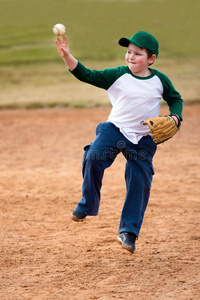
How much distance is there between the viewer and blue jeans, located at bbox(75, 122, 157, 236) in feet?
11.6

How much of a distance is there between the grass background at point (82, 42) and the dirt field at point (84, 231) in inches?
183

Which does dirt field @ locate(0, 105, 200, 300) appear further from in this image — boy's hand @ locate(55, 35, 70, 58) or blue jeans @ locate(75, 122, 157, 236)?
boy's hand @ locate(55, 35, 70, 58)

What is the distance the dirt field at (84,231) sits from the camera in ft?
10.9

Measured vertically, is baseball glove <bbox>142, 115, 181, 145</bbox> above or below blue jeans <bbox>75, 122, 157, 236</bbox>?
above

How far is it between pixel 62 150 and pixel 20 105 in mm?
4084

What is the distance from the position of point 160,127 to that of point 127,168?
1.45 feet

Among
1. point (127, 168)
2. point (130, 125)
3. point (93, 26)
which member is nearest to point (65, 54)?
point (130, 125)

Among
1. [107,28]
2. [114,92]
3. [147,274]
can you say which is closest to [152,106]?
[114,92]

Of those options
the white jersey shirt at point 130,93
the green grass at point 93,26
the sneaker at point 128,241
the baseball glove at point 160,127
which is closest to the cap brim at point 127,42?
the white jersey shirt at point 130,93

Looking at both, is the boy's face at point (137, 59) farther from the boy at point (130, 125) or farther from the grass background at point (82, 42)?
the grass background at point (82, 42)

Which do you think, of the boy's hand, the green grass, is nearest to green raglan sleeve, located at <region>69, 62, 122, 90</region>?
the boy's hand

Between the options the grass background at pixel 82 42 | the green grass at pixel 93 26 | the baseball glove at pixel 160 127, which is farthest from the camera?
the green grass at pixel 93 26

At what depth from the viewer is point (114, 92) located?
11.9 ft

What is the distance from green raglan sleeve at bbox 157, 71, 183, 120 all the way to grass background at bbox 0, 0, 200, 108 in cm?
797
